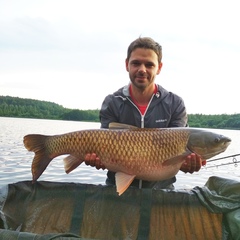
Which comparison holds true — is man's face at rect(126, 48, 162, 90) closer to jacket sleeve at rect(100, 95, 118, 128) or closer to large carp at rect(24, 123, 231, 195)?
jacket sleeve at rect(100, 95, 118, 128)

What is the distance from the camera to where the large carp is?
288 cm

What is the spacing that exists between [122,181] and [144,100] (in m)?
0.87

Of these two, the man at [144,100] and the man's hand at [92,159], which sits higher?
the man at [144,100]

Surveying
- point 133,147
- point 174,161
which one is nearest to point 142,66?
point 133,147

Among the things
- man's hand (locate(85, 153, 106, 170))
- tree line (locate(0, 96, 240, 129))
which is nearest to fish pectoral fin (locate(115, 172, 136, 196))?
man's hand (locate(85, 153, 106, 170))

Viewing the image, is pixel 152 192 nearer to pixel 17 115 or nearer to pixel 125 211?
pixel 125 211

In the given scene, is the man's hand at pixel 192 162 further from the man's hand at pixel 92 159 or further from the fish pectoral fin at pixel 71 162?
the fish pectoral fin at pixel 71 162

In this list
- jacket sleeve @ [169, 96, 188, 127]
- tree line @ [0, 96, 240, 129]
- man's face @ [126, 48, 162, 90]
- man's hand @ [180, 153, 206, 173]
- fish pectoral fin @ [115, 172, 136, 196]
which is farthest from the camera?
tree line @ [0, 96, 240, 129]

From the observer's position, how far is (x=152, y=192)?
304cm

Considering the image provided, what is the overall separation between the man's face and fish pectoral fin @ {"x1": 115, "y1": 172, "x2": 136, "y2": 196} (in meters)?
0.81

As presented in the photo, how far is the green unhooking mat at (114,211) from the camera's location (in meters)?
2.94

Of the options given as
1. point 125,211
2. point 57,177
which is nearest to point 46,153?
point 125,211

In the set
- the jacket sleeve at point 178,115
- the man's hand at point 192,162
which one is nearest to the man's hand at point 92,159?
the man's hand at point 192,162

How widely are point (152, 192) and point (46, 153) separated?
0.91 meters
